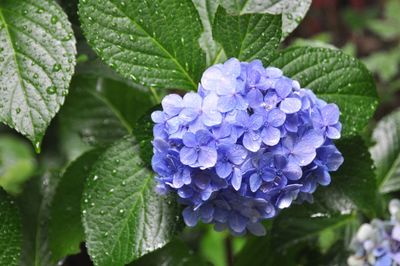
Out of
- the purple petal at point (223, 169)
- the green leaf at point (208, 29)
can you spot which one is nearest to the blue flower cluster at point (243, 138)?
the purple petal at point (223, 169)

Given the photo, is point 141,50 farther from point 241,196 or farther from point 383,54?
point 383,54

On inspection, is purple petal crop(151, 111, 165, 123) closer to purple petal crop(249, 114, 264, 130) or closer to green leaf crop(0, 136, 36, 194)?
purple petal crop(249, 114, 264, 130)

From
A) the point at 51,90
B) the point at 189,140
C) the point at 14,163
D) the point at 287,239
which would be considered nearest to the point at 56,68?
the point at 51,90

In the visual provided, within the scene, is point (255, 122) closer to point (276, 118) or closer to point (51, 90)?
point (276, 118)

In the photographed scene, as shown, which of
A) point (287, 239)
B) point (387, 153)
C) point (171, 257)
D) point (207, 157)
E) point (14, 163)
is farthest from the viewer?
point (14, 163)

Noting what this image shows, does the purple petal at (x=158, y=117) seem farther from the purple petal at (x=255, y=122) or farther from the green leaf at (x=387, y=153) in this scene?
the green leaf at (x=387, y=153)

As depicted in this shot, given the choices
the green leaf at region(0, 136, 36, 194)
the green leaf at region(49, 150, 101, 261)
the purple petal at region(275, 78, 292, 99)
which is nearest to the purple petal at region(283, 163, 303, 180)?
the purple petal at region(275, 78, 292, 99)

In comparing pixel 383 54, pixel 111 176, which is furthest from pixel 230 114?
pixel 383 54
